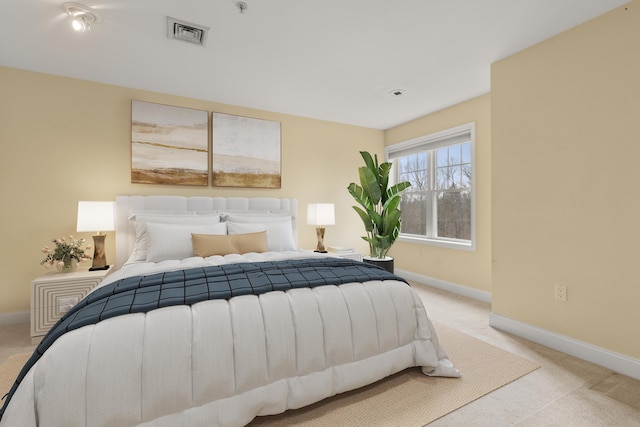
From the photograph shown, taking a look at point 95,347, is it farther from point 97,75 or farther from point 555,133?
point 555,133

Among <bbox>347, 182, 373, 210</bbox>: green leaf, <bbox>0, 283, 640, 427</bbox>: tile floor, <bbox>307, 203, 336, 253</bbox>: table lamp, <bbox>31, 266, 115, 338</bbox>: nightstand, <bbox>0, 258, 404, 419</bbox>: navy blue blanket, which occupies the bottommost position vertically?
<bbox>0, 283, 640, 427</bbox>: tile floor

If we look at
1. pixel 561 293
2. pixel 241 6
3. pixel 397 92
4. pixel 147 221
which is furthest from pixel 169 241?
pixel 561 293

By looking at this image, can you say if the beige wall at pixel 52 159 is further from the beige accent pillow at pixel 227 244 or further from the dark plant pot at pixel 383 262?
the dark plant pot at pixel 383 262

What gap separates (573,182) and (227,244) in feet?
9.33

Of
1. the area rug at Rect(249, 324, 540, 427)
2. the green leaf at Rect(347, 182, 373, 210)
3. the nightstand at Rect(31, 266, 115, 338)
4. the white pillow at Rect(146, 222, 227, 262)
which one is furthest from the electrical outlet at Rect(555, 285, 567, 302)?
the nightstand at Rect(31, 266, 115, 338)

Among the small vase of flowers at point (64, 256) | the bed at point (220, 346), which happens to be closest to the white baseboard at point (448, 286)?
the bed at point (220, 346)

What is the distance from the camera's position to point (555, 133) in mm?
2309

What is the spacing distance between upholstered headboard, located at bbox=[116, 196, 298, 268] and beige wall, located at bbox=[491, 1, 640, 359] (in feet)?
8.11

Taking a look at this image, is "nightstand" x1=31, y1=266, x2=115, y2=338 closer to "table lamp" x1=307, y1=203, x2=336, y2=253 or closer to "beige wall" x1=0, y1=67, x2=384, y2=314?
"beige wall" x1=0, y1=67, x2=384, y2=314

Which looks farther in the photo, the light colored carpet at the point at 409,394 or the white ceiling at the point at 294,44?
the white ceiling at the point at 294,44

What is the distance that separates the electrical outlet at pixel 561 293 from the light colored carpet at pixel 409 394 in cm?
58

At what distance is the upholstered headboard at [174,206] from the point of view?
3.06 meters

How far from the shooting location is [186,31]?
87.1 inches

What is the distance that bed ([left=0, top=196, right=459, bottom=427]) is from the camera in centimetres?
114
